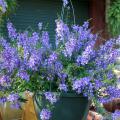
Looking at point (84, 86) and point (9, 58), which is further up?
point (9, 58)

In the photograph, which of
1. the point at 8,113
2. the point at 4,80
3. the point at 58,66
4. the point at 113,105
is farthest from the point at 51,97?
the point at 113,105

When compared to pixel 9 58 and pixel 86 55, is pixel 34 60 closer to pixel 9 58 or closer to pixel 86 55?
pixel 9 58

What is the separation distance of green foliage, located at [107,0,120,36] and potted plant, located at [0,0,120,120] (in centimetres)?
423

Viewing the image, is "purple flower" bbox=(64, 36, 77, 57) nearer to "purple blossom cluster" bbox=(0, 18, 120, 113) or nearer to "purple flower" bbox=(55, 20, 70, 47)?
"purple blossom cluster" bbox=(0, 18, 120, 113)

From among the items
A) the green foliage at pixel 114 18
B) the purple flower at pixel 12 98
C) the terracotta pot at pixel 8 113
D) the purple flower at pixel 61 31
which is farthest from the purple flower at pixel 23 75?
the green foliage at pixel 114 18

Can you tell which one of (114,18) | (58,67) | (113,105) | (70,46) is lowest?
(113,105)

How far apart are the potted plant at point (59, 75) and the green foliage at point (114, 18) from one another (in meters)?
4.23

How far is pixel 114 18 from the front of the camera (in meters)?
7.01

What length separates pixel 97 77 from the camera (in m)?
2.60

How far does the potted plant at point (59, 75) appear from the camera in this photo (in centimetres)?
254

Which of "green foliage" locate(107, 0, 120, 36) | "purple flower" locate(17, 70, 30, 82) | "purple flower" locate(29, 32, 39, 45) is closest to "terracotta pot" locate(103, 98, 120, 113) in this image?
"purple flower" locate(29, 32, 39, 45)

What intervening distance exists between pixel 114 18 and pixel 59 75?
4596mm

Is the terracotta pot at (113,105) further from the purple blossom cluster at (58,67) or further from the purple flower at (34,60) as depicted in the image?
the purple flower at (34,60)

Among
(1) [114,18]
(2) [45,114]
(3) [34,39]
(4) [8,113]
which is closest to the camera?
(2) [45,114]
